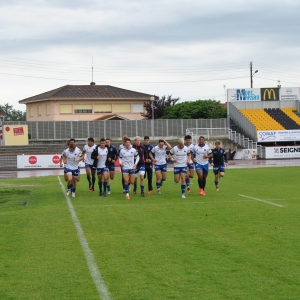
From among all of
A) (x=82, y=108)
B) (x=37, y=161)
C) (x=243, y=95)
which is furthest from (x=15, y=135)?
(x=243, y=95)

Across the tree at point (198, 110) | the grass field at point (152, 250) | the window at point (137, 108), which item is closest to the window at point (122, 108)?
the window at point (137, 108)

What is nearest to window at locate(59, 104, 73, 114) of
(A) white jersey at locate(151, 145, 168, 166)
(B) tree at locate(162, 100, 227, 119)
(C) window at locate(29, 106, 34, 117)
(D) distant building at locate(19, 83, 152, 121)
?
(D) distant building at locate(19, 83, 152, 121)

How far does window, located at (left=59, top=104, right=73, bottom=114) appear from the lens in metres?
80.0

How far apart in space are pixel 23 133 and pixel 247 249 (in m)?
51.8

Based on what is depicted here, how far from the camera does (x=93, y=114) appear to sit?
81938mm

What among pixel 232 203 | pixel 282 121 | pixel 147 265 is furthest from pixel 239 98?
pixel 147 265

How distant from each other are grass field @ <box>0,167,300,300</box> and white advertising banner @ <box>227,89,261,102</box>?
49.6m

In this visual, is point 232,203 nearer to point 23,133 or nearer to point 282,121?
point 23,133

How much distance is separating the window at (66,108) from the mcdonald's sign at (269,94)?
26.1 metres

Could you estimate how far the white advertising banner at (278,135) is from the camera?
6012 centimetres

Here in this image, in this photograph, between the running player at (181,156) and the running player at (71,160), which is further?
the running player at (71,160)

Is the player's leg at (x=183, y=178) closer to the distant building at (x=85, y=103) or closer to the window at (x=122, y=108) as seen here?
the distant building at (x=85, y=103)

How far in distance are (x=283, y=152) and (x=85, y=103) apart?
32.0m

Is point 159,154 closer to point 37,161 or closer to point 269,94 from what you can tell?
point 37,161
